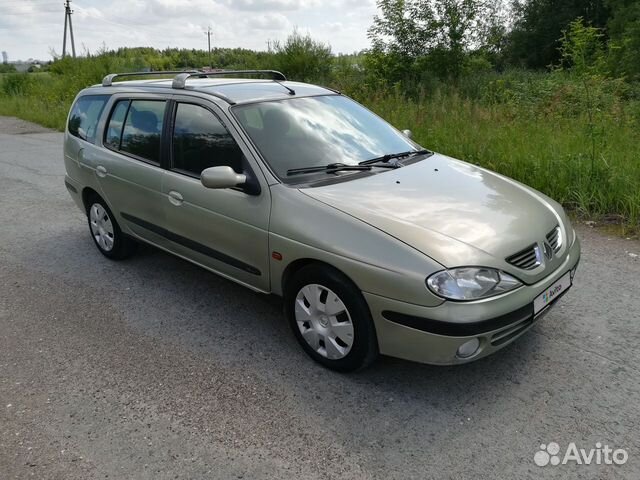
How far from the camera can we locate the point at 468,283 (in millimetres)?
2807

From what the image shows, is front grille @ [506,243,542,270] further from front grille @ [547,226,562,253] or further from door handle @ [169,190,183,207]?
door handle @ [169,190,183,207]

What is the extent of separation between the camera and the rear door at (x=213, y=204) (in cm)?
355

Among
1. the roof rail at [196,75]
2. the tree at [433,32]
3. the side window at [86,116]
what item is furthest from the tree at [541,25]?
the side window at [86,116]

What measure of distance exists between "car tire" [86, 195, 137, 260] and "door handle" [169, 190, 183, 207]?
3.57 feet

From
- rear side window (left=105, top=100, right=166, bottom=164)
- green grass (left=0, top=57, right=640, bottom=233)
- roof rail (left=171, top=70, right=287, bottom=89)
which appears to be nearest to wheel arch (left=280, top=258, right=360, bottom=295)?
rear side window (left=105, top=100, right=166, bottom=164)

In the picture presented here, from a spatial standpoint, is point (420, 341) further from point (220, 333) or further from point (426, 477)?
point (220, 333)

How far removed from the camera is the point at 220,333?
386 cm

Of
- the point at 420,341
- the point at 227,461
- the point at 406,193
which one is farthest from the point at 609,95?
the point at 227,461

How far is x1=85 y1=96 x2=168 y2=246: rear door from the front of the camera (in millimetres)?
4328

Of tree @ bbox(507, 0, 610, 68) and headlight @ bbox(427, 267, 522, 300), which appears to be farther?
tree @ bbox(507, 0, 610, 68)

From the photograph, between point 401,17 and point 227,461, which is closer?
point 227,461

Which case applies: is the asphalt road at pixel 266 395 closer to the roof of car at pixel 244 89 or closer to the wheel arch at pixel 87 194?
the wheel arch at pixel 87 194

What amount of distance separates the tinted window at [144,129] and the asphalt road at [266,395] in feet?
3.79

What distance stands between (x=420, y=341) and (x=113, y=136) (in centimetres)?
346
